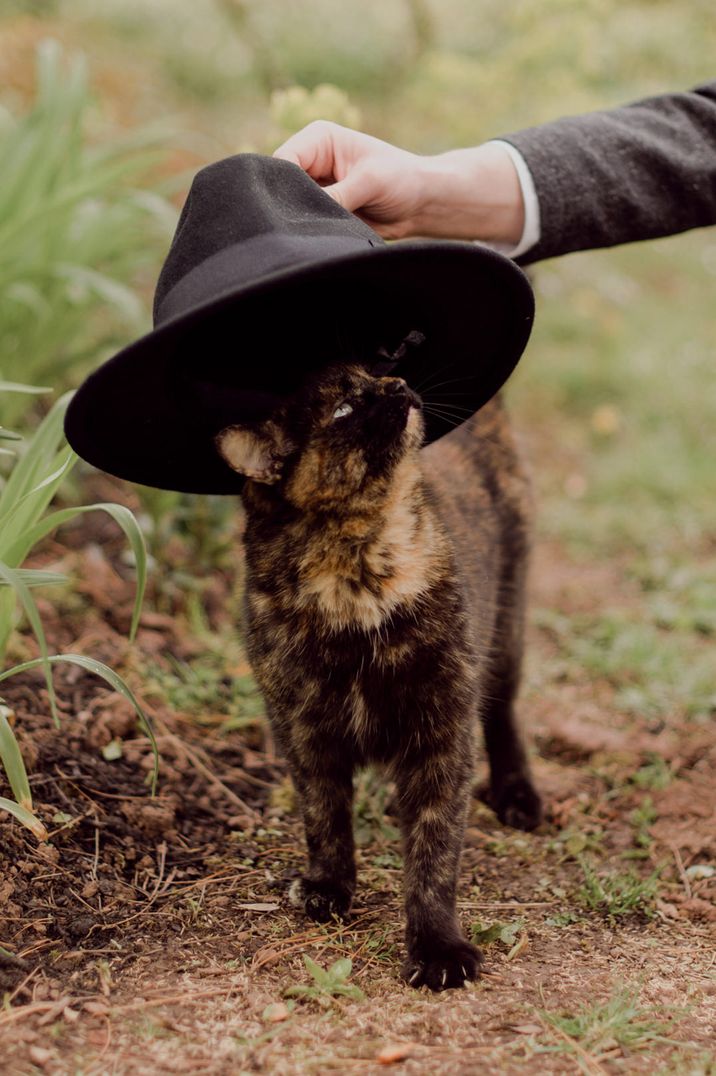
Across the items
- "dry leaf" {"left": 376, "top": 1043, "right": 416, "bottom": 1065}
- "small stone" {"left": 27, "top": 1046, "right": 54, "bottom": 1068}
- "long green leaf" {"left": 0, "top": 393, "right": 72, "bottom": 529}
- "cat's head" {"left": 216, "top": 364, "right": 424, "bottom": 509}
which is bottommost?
"dry leaf" {"left": 376, "top": 1043, "right": 416, "bottom": 1065}

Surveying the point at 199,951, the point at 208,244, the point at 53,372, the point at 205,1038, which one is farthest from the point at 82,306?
the point at 205,1038

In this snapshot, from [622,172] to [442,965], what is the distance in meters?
2.02

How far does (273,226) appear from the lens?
1.82 meters

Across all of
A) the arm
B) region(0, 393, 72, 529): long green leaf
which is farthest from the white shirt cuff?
region(0, 393, 72, 529): long green leaf

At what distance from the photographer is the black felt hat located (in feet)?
5.77

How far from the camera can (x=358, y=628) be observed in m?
2.21

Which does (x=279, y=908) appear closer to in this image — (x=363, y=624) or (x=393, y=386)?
(x=363, y=624)

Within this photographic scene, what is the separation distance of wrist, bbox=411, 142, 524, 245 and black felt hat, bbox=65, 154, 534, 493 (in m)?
0.58

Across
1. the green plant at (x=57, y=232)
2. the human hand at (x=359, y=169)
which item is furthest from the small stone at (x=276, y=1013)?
the green plant at (x=57, y=232)

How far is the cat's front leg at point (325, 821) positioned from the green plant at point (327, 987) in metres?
0.33

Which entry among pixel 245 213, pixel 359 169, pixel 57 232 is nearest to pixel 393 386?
pixel 245 213

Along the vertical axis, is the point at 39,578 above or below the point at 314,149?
below

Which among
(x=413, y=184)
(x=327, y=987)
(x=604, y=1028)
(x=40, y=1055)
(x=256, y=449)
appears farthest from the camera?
(x=413, y=184)

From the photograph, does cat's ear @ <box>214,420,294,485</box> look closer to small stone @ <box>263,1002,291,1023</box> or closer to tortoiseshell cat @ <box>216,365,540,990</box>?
tortoiseshell cat @ <box>216,365,540,990</box>
